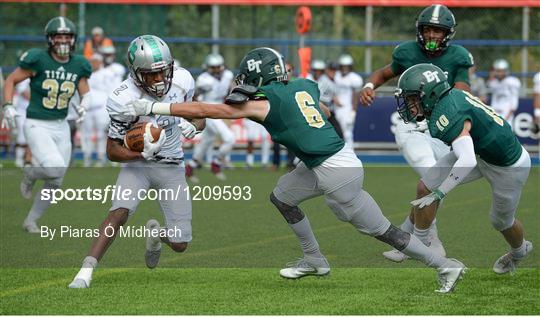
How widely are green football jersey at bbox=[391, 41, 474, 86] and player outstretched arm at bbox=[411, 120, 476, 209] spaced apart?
1866 millimetres

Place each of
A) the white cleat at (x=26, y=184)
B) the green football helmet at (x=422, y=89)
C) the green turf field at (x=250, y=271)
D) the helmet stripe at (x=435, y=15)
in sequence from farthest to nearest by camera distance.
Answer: the white cleat at (x=26, y=184)
the helmet stripe at (x=435, y=15)
the green football helmet at (x=422, y=89)
the green turf field at (x=250, y=271)

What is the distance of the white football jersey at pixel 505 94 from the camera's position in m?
18.4

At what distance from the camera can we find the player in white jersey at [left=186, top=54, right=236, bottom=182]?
15.4 meters

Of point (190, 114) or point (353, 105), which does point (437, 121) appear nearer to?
point (190, 114)

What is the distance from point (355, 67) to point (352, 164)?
14.4 metres

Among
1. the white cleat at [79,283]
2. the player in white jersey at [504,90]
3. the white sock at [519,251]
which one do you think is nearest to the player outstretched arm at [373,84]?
the white sock at [519,251]

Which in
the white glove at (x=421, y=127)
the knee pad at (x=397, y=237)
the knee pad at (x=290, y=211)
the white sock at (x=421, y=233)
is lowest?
the white sock at (x=421, y=233)

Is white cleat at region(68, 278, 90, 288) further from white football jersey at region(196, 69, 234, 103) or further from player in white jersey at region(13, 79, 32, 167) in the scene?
player in white jersey at region(13, 79, 32, 167)

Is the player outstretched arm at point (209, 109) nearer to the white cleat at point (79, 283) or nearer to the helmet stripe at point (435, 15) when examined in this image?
the white cleat at point (79, 283)

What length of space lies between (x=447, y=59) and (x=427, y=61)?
5.8 inches

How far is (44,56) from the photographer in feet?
32.5

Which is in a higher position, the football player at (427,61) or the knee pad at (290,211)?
the football player at (427,61)

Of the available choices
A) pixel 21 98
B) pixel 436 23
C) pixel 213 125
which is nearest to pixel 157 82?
pixel 436 23

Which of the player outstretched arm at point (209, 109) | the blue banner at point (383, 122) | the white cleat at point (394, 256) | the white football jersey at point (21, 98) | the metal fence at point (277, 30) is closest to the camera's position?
the player outstretched arm at point (209, 109)
